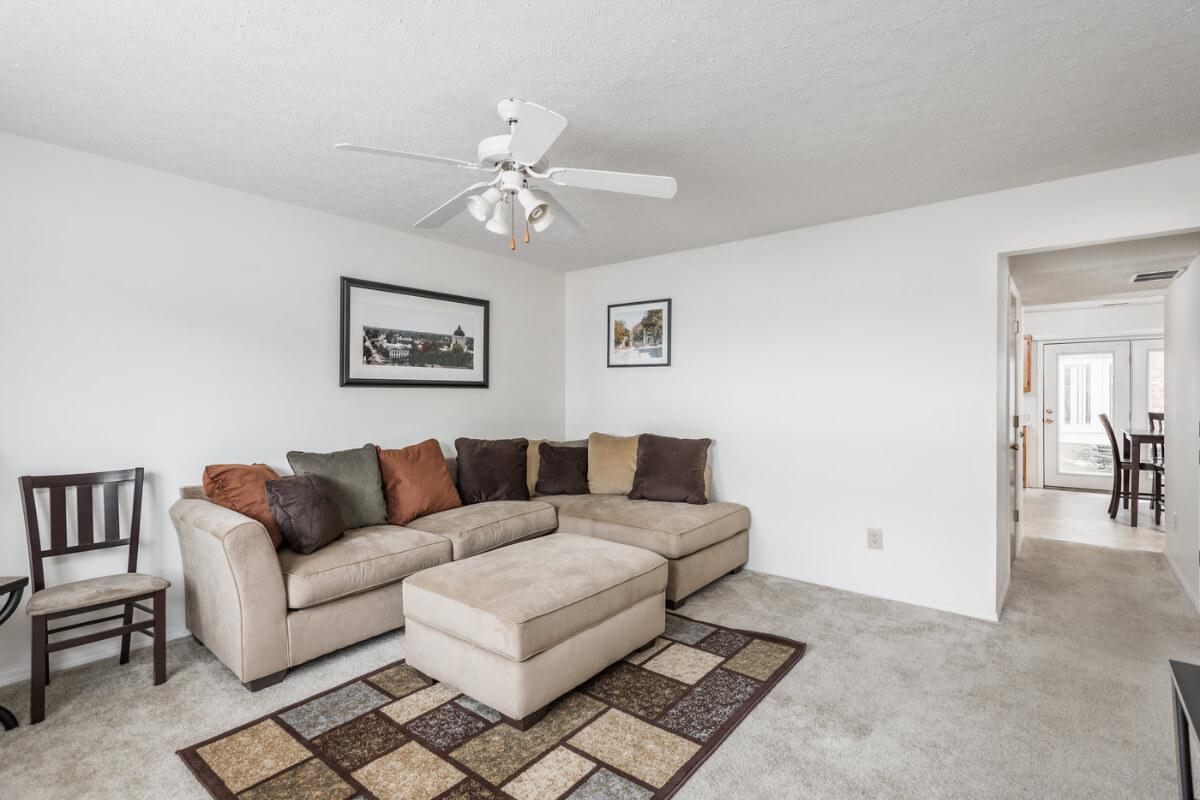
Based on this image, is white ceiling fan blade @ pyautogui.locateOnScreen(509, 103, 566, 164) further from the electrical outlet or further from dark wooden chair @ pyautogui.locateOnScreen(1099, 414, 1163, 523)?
dark wooden chair @ pyautogui.locateOnScreen(1099, 414, 1163, 523)

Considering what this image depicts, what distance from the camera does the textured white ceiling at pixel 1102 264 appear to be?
3.45 metres

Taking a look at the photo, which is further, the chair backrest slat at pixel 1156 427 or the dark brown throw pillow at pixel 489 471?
the chair backrest slat at pixel 1156 427

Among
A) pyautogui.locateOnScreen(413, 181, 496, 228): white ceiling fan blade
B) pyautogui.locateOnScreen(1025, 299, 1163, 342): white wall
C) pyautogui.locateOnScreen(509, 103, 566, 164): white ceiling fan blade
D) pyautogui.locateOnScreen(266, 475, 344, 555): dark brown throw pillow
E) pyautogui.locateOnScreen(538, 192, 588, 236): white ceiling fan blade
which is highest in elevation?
pyautogui.locateOnScreen(1025, 299, 1163, 342): white wall

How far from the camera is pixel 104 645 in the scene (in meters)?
2.79

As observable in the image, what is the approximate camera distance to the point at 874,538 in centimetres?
365

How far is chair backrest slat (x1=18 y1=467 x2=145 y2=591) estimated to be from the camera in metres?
2.51

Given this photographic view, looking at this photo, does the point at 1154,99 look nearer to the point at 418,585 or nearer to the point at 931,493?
the point at 931,493

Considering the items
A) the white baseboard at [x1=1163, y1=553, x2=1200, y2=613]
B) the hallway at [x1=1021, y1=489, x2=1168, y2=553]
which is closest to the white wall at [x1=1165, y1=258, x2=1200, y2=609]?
the white baseboard at [x1=1163, y1=553, x2=1200, y2=613]

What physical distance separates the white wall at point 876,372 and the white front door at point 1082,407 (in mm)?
5560

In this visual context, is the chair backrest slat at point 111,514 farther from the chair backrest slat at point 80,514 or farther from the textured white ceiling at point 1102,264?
the textured white ceiling at point 1102,264

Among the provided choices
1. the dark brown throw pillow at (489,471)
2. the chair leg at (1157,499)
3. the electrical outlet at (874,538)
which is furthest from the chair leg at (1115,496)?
the dark brown throw pillow at (489,471)

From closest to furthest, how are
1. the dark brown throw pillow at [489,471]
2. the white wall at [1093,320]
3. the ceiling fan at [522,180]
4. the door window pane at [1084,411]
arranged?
the ceiling fan at [522,180] < the dark brown throw pillow at [489,471] < the white wall at [1093,320] < the door window pane at [1084,411]

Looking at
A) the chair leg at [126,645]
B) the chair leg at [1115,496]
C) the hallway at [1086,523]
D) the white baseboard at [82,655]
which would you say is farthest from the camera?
the chair leg at [1115,496]

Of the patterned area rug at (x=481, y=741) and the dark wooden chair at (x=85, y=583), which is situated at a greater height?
the dark wooden chair at (x=85, y=583)
